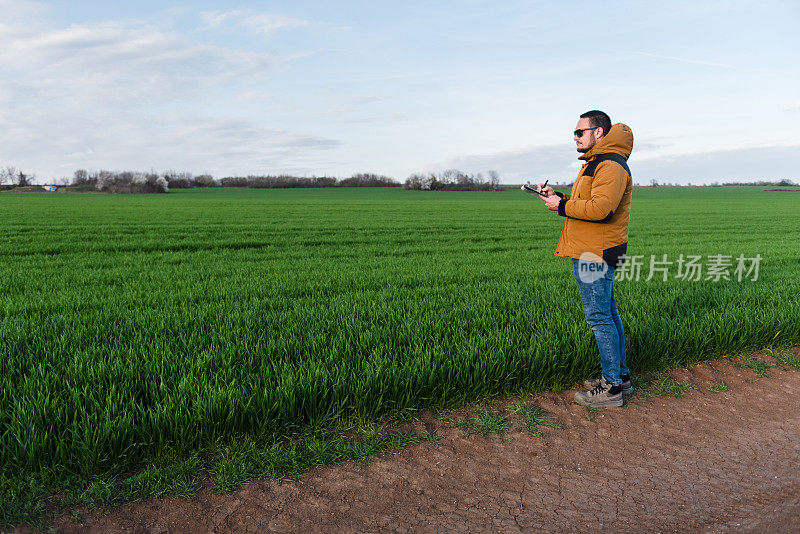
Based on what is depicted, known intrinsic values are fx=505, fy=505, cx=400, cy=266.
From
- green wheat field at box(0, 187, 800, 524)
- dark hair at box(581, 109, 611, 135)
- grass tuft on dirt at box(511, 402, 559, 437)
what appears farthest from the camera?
grass tuft on dirt at box(511, 402, 559, 437)

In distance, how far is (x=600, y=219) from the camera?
387cm

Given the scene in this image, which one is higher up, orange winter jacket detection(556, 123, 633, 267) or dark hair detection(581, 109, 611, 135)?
dark hair detection(581, 109, 611, 135)

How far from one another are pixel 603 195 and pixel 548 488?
2.15 meters

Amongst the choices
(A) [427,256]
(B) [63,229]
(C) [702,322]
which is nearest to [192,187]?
(B) [63,229]

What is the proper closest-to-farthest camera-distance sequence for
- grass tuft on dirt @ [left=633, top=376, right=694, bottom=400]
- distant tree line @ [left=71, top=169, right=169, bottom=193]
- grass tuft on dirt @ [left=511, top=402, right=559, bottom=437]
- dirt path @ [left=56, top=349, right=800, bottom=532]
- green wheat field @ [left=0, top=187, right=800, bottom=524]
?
dirt path @ [left=56, top=349, right=800, bottom=532]
green wheat field @ [left=0, top=187, right=800, bottom=524]
grass tuft on dirt @ [left=511, top=402, right=559, bottom=437]
grass tuft on dirt @ [left=633, top=376, right=694, bottom=400]
distant tree line @ [left=71, top=169, right=169, bottom=193]

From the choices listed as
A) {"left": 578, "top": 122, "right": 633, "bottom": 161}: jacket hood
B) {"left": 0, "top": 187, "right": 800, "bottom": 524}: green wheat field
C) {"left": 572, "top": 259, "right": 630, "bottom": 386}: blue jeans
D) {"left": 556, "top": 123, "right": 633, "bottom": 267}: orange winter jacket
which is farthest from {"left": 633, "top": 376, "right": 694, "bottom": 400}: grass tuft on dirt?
{"left": 578, "top": 122, "right": 633, "bottom": 161}: jacket hood

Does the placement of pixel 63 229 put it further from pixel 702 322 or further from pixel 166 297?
pixel 702 322

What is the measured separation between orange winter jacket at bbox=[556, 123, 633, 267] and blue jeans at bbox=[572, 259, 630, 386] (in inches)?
5.1

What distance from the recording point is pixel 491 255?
1384cm

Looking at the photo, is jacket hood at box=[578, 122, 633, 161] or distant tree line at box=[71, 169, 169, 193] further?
distant tree line at box=[71, 169, 169, 193]

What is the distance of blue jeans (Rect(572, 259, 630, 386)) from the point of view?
4160 mm

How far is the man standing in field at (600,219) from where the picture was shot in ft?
12.7

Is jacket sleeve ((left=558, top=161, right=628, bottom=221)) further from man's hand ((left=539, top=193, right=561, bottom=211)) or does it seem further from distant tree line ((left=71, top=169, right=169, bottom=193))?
distant tree line ((left=71, top=169, right=169, bottom=193))

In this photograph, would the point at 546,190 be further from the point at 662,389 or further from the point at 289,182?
the point at 289,182
